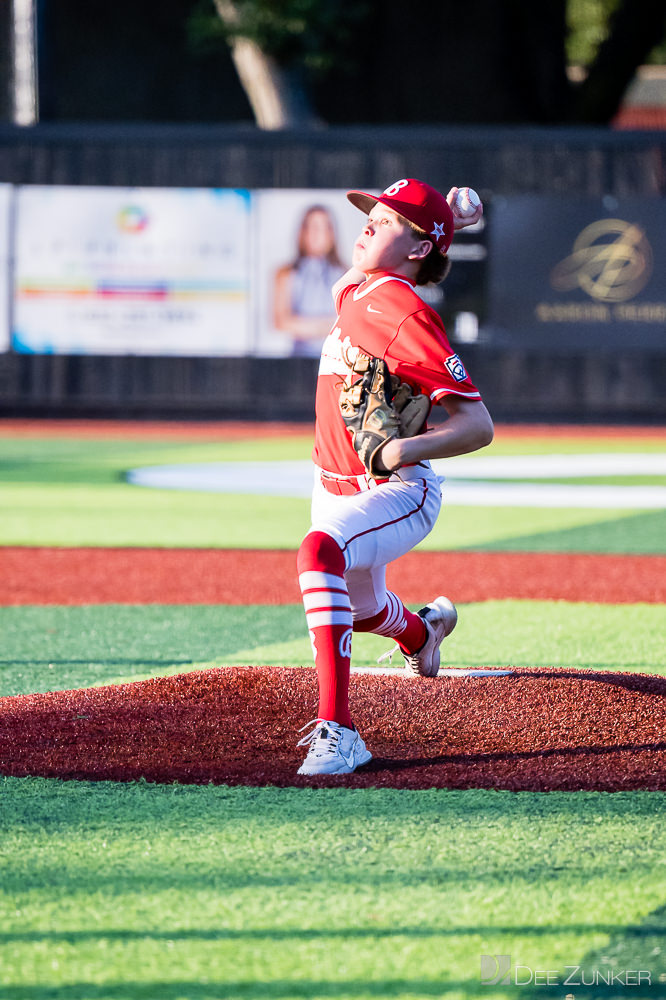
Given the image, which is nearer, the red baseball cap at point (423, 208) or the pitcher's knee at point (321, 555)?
the pitcher's knee at point (321, 555)

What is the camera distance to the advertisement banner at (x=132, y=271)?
21.4 meters

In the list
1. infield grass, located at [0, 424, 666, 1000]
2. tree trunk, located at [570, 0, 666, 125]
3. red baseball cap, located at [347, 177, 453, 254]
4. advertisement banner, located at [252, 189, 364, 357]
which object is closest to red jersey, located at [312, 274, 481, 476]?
red baseball cap, located at [347, 177, 453, 254]

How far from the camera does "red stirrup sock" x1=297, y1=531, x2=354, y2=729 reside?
3.81 m

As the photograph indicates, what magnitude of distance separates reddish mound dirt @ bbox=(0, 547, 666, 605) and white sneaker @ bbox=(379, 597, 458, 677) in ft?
9.07

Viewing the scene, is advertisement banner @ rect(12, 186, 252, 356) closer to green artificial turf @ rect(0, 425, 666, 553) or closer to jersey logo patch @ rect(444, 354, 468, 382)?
green artificial turf @ rect(0, 425, 666, 553)

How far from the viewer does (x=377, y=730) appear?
426 centimetres

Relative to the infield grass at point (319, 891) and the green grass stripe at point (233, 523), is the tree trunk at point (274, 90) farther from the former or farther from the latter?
the infield grass at point (319, 891)

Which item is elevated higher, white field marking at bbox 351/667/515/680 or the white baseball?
the white baseball

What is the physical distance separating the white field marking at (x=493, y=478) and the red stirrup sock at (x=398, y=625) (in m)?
8.01

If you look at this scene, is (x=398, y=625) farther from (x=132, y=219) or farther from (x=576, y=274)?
(x=132, y=219)

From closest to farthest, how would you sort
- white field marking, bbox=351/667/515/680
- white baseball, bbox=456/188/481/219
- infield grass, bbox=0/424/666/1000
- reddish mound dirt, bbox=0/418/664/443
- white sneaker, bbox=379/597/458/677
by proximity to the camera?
infield grass, bbox=0/424/666/1000, white baseball, bbox=456/188/481/219, white sneaker, bbox=379/597/458/677, white field marking, bbox=351/667/515/680, reddish mound dirt, bbox=0/418/664/443

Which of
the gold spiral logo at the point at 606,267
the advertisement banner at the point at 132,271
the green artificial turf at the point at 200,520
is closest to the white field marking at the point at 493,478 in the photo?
the green artificial turf at the point at 200,520

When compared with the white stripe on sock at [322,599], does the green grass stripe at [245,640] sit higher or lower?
lower

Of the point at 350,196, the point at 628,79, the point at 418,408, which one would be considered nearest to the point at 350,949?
the point at 418,408
